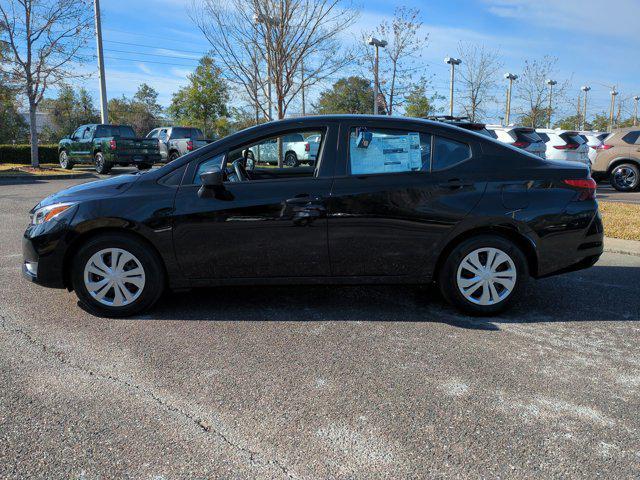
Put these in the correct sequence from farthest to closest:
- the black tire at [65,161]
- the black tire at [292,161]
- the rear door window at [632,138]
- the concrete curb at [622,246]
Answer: the black tire at [65,161]
the rear door window at [632,138]
the concrete curb at [622,246]
the black tire at [292,161]

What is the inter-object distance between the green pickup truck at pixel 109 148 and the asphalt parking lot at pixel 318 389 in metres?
15.5

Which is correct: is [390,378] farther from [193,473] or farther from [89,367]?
[89,367]

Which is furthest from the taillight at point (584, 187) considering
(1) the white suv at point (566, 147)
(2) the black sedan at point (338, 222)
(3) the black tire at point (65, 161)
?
(3) the black tire at point (65, 161)

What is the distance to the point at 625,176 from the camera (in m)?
15.0

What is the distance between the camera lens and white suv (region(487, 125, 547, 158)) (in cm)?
1392

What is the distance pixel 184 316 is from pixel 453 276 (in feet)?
7.62

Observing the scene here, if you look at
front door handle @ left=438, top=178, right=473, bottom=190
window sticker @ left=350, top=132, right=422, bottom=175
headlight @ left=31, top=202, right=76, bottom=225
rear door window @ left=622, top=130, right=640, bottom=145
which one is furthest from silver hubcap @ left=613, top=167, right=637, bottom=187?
headlight @ left=31, top=202, right=76, bottom=225

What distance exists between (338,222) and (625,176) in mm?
13647

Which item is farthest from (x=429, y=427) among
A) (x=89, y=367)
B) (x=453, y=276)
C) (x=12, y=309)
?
(x=12, y=309)

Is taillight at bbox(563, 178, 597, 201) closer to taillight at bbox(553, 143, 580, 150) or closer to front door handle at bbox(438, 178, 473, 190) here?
front door handle at bbox(438, 178, 473, 190)

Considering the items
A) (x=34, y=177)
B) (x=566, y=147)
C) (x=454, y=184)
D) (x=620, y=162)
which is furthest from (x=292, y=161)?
(x=34, y=177)

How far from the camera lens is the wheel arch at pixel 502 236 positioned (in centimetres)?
449

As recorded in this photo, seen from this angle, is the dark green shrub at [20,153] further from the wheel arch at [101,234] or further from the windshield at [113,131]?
the wheel arch at [101,234]

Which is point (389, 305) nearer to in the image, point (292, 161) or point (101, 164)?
point (292, 161)
